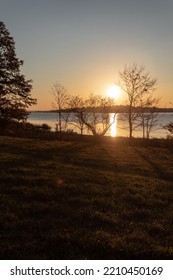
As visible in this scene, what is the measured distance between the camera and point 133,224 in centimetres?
1332

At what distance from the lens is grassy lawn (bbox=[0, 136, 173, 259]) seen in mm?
10655

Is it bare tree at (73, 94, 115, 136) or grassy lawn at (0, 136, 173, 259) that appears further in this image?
bare tree at (73, 94, 115, 136)

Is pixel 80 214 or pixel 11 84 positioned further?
pixel 11 84

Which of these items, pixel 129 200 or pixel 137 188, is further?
pixel 137 188

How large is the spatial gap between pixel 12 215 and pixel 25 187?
401 centimetres

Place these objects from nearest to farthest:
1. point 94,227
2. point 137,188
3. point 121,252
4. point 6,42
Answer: point 121,252, point 94,227, point 137,188, point 6,42

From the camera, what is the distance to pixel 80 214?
1389 cm

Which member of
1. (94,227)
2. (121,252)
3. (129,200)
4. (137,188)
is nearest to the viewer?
(121,252)

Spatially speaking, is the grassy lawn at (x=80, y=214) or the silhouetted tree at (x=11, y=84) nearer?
the grassy lawn at (x=80, y=214)

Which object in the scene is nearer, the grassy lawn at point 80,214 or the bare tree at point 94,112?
the grassy lawn at point 80,214

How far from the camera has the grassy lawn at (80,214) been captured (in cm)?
1065

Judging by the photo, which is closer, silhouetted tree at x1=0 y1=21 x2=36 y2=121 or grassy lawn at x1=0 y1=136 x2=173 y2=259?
grassy lawn at x1=0 y1=136 x2=173 y2=259
